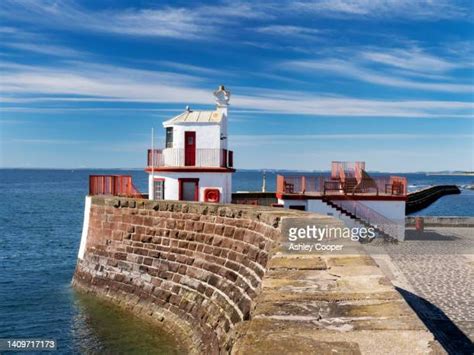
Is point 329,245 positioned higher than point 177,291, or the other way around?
point 329,245

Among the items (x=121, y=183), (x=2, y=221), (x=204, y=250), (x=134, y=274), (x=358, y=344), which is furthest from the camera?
(x=2, y=221)

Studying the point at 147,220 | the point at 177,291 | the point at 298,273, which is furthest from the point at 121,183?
the point at 298,273

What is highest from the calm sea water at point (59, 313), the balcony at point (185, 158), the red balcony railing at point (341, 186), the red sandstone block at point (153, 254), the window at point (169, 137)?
the window at point (169, 137)

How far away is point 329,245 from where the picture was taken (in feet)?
34.1

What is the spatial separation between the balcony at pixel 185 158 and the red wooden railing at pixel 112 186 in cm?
119

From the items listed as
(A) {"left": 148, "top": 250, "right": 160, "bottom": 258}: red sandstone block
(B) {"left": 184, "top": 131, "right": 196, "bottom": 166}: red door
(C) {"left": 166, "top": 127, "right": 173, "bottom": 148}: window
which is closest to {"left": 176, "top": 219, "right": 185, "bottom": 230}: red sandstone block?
(A) {"left": 148, "top": 250, "right": 160, "bottom": 258}: red sandstone block

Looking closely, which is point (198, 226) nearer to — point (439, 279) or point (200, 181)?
point (200, 181)

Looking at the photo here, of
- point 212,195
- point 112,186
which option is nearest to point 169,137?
point 112,186

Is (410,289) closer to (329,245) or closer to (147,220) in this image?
(329,245)

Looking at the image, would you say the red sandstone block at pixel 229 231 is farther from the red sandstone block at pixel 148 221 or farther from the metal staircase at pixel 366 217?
the metal staircase at pixel 366 217

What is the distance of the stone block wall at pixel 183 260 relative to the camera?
12.1 meters

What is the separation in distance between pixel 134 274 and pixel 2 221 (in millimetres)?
31555

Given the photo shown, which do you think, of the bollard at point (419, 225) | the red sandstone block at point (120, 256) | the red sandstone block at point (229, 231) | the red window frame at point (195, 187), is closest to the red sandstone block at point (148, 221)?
the red sandstone block at point (120, 256)

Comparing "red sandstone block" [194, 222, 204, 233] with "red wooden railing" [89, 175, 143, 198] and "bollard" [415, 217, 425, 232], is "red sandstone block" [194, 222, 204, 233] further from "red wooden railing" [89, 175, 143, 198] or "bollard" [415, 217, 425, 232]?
"bollard" [415, 217, 425, 232]
